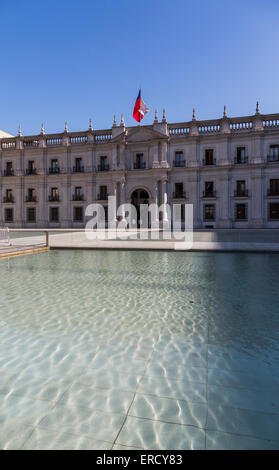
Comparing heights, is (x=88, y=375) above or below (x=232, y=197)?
below

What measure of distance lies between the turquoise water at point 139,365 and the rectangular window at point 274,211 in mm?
23748

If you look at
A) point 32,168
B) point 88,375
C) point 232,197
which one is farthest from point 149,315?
point 32,168

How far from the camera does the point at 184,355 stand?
346 cm

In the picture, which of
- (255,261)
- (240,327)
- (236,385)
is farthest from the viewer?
(255,261)

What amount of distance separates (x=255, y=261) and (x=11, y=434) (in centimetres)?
890

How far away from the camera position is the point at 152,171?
30047mm

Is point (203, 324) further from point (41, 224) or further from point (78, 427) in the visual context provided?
point (41, 224)

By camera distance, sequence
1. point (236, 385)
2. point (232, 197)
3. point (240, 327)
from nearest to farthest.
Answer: point (236, 385), point (240, 327), point (232, 197)

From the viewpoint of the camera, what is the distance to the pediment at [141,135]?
97.6 feet

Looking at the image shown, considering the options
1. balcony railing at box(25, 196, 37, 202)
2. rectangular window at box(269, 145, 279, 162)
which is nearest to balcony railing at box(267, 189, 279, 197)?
rectangular window at box(269, 145, 279, 162)

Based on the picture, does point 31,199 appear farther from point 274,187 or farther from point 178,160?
point 274,187

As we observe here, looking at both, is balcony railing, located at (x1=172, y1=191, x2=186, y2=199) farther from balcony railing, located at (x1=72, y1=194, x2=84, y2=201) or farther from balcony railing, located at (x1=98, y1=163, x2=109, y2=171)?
balcony railing, located at (x1=72, y1=194, x2=84, y2=201)

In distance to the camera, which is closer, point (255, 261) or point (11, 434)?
point (11, 434)
